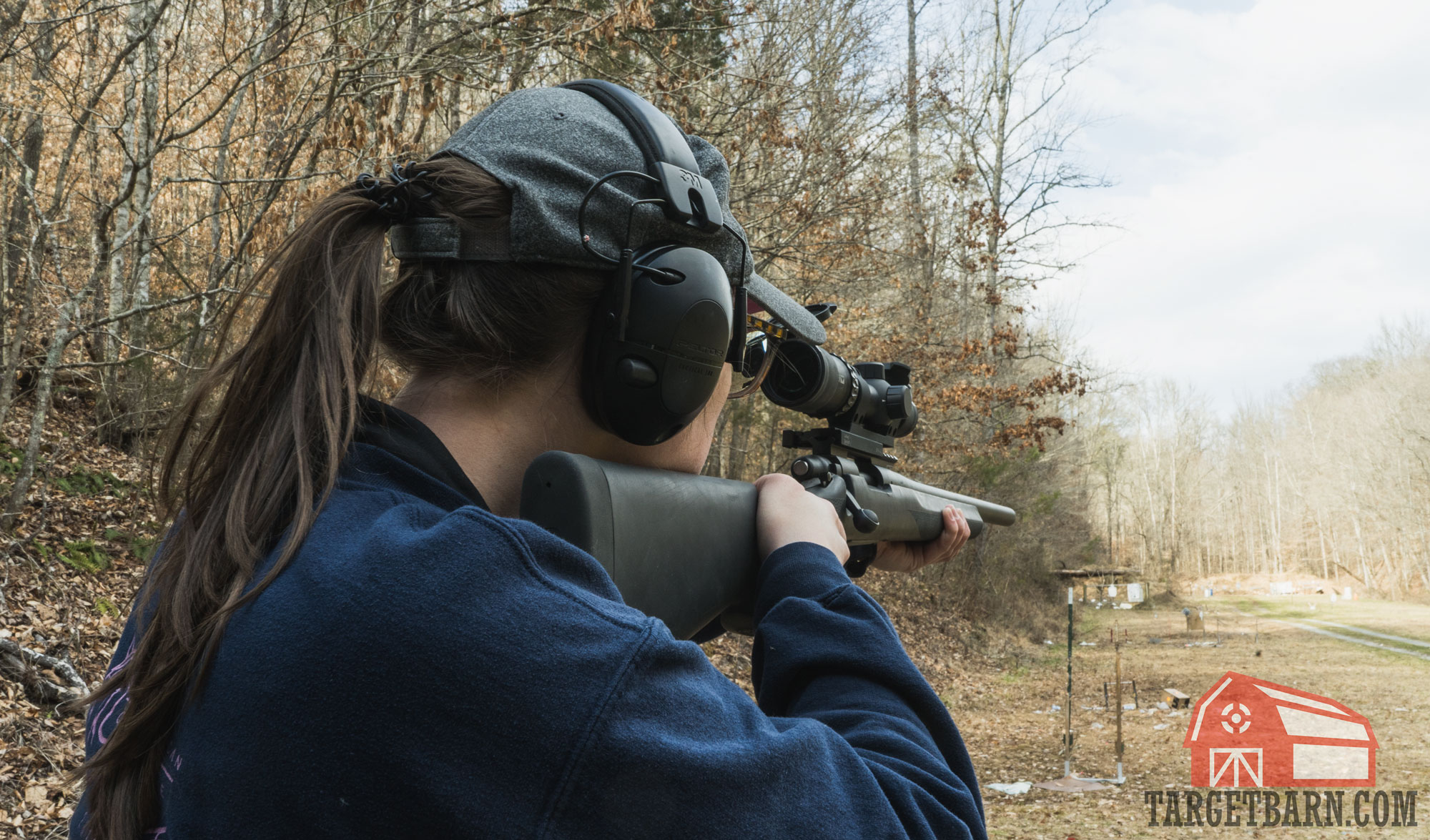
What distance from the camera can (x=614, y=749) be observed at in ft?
2.59

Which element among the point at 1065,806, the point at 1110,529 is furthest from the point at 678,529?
the point at 1110,529

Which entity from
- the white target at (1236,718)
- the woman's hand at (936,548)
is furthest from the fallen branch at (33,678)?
the white target at (1236,718)

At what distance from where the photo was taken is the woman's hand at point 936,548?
279cm

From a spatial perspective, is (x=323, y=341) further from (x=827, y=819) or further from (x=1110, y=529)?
(x=1110, y=529)

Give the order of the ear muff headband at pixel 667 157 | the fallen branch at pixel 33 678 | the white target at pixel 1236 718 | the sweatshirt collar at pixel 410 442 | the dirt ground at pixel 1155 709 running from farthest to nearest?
the white target at pixel 1236 718 → the dirt ground at pixel 1155 709 → the fallen branch at pixel 33 678 → the ear muff headband at pixel 667 157 → the sweatshirt collar at pixel 410 442

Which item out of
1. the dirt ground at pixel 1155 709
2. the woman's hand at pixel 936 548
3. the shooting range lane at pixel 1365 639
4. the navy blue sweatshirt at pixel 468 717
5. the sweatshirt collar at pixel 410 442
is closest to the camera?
the navy blue sweatshirt at pixel 468 717

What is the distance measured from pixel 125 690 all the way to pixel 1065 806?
8396 millimetres

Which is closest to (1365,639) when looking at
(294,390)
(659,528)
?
(659,528)

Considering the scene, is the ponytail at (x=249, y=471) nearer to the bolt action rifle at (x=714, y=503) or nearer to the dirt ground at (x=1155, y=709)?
the bolt action rifle at (x=714, y=503)

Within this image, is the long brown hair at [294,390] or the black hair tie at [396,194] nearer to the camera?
the long brown hair at [294,390]

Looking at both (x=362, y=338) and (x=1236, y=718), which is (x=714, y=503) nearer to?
(x=362, y=338)

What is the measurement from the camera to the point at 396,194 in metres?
1.18

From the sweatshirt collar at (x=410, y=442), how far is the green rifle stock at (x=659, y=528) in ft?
0.33

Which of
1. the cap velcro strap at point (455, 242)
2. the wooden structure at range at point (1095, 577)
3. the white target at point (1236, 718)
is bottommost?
the wooden structure at range at point (1095, 577)
